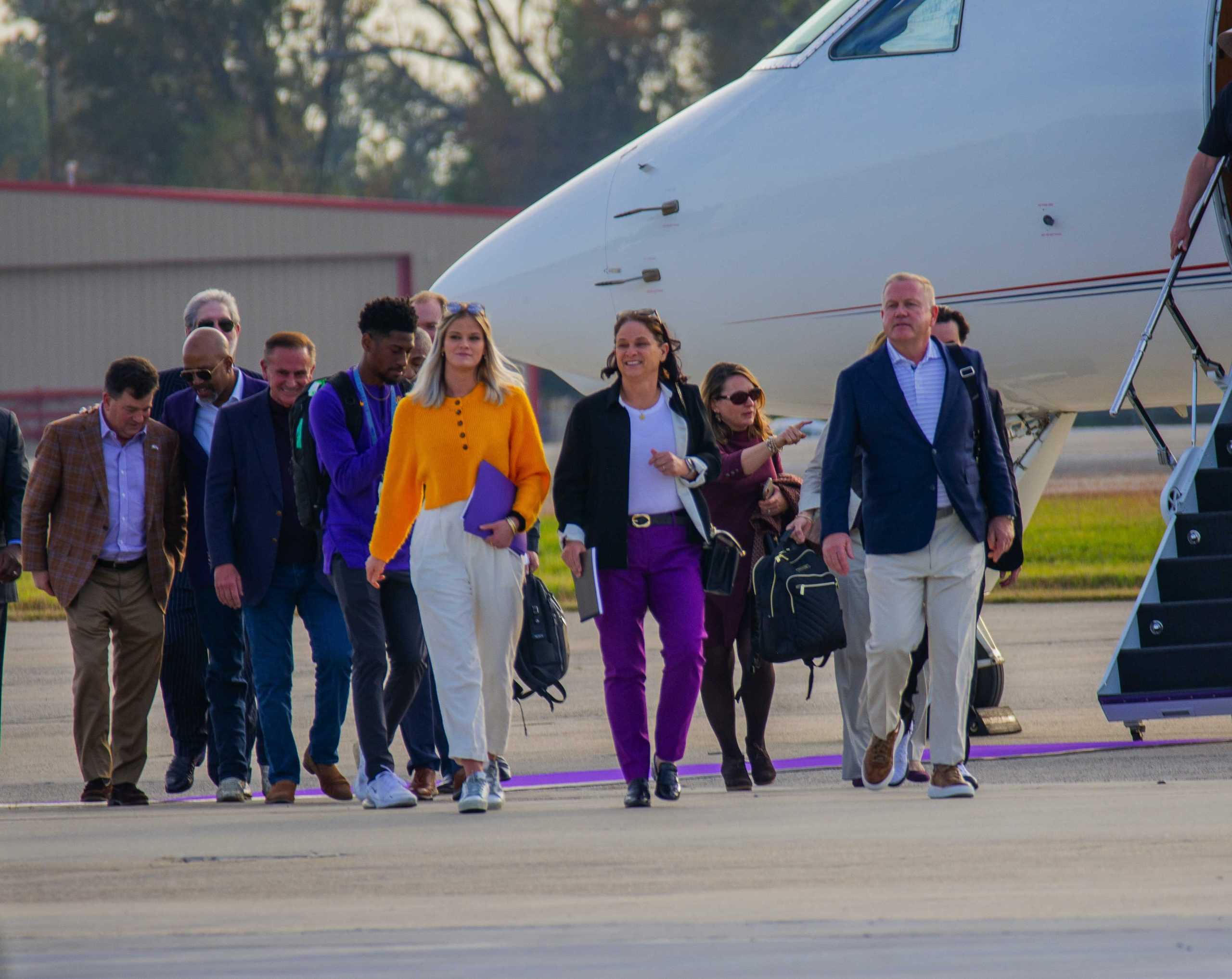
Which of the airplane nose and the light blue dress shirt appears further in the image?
the airplane nose

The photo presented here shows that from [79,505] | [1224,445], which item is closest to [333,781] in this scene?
[79,505]

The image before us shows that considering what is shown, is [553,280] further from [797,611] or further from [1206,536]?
[1206,536]

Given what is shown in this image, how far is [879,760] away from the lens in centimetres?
686

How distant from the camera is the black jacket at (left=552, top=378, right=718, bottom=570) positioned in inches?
264

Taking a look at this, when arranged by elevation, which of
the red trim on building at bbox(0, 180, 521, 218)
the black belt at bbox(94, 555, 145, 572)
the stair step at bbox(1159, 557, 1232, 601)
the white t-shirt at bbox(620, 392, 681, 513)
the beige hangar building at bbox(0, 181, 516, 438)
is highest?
the red trim on building at bbox(0, 180, 521, 218)

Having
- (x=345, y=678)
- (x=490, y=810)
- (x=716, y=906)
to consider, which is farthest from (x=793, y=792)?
(x=716, y=906)

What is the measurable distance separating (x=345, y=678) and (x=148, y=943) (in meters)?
3.05

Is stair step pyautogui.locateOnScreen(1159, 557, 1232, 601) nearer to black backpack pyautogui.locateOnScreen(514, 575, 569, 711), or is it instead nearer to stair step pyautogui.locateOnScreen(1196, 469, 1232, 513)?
stair step pyautogui.locateOnScreen(1196, 469, 1232, 513)

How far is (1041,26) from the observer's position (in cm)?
862

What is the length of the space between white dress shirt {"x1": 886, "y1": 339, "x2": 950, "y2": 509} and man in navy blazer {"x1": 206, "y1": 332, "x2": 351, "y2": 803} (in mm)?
2302

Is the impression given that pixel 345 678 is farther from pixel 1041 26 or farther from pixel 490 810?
pixel 1041 26

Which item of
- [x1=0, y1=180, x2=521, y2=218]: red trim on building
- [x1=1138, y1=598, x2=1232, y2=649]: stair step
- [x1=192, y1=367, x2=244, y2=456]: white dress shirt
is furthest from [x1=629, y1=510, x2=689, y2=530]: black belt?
[x1=0, y1=180, x2=521, y2=218]: red trim on building

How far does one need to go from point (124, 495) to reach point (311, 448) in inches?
42.7

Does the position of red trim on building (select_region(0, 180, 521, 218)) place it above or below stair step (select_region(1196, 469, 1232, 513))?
above
